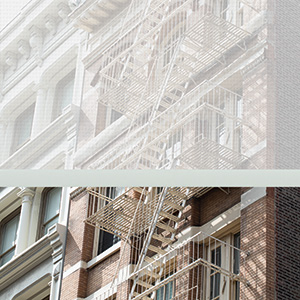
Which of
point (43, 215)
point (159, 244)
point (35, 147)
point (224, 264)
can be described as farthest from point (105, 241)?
point (35, 147)

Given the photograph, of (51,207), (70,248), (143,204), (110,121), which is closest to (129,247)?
(143,204)

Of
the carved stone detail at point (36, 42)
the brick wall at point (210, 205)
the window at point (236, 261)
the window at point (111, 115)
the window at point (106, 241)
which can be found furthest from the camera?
the window at point (106, 241)

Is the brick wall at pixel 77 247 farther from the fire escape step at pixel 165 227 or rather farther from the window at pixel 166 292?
the fire escape step at pixel 165 227

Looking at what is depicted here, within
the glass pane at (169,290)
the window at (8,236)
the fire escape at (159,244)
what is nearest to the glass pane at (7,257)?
the window at (8,236)

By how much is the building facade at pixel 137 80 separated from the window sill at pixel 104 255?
1067 centimetres

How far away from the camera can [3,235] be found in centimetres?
2238

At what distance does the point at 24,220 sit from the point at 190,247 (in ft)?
25.7

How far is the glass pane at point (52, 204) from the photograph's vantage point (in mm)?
Answer: 20484

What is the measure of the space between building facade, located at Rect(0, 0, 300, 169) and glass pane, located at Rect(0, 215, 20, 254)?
53.3 feet

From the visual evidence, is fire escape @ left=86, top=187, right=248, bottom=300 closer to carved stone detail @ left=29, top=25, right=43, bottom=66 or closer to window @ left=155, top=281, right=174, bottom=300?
window @ left=155, top=281, right=174, bottom=300

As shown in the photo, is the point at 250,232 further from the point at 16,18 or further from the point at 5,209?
the point at 5,209

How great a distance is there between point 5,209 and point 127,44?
17.8m

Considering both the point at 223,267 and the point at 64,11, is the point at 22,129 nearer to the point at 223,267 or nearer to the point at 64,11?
the point at 64,11

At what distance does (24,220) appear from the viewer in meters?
20.9
